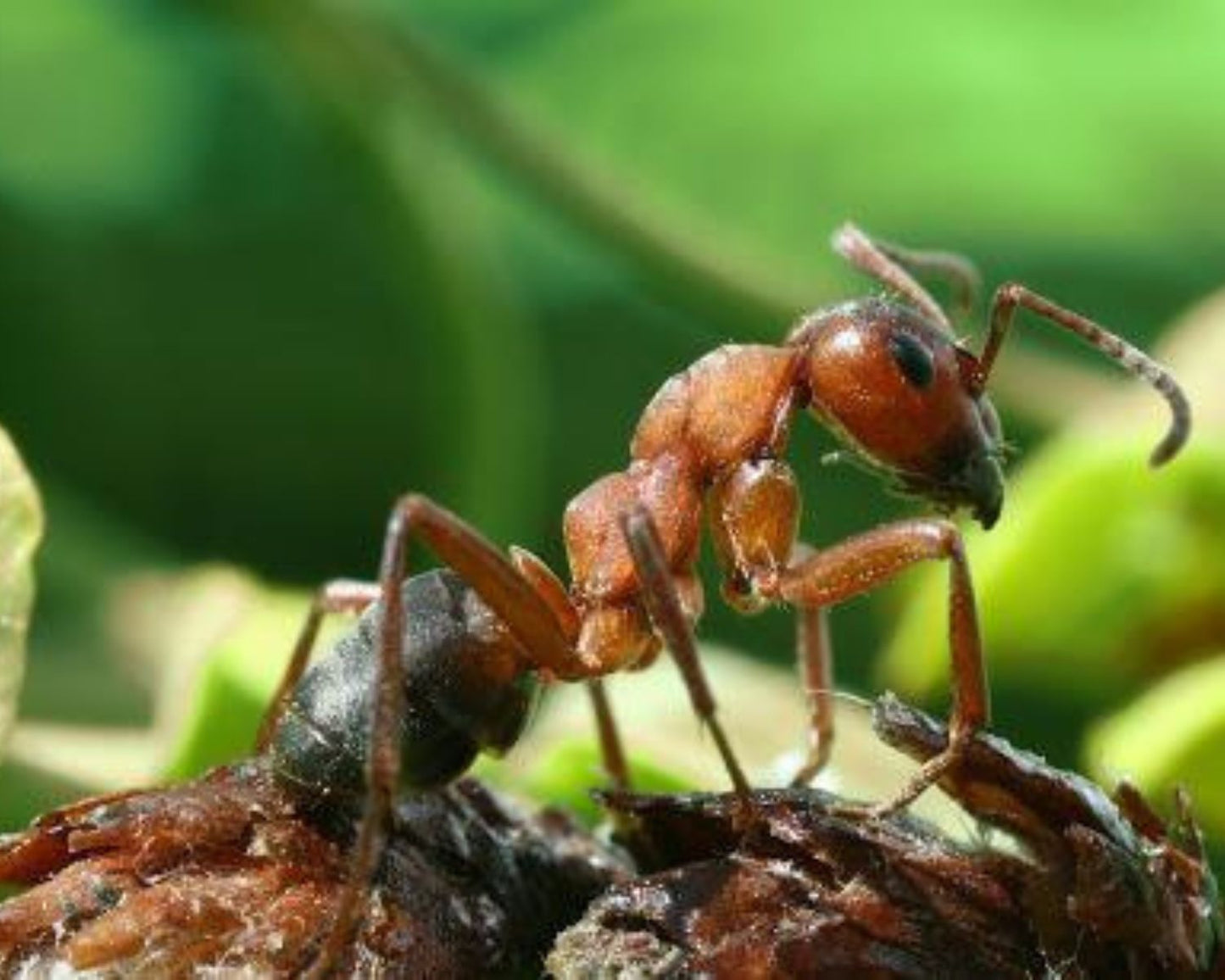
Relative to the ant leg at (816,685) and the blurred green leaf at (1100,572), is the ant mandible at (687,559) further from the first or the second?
the blurred green leaf at (1100,572)

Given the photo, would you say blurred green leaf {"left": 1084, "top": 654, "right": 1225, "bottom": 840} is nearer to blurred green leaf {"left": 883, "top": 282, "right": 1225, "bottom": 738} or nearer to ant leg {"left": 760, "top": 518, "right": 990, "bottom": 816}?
blurred green leaf {"left": 883, "top": 282, "right": 1225, "bottom": 738}

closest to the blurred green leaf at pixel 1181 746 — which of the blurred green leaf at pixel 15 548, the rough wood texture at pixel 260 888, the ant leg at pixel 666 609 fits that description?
the ant leg at pixel 666 609

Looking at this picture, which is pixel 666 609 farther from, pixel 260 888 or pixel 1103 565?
pixel 1103 565

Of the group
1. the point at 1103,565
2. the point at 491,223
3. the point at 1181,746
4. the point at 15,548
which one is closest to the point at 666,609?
the point at 15,548

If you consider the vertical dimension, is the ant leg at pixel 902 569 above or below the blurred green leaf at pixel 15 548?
below

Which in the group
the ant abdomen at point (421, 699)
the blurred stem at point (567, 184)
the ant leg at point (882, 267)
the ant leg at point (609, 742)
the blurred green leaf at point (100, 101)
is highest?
the blurred green leaf at point (100, 101)

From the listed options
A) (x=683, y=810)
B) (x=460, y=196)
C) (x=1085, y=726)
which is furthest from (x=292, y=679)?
(x=460, y=196)

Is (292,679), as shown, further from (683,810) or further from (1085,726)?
(1085,726)
